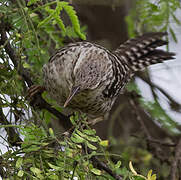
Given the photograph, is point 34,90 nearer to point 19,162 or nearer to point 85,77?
point 85,77

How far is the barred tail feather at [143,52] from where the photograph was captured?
9.62ft

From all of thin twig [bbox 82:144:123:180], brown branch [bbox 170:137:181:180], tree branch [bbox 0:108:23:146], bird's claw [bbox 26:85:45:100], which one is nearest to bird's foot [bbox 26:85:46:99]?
bird's claw [bbox 26:85:45:100]

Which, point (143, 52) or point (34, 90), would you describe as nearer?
point (34, 90)

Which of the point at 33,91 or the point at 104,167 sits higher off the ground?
the point at 33,91

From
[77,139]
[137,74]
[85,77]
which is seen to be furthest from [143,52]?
[77,139]

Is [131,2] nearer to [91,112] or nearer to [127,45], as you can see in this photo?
[127,45]

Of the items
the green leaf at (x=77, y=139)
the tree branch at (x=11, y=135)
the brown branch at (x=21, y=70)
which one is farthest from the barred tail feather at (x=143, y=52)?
the green leaf at (x=77, y=139)

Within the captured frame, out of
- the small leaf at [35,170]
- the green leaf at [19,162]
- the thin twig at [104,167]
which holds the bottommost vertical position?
the thin twig at [104,167]

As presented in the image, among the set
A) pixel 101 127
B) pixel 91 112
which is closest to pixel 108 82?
pixel 91 112

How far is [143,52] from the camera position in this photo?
306 centimetres

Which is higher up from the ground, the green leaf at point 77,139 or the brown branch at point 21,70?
the brown branch at point 21,70

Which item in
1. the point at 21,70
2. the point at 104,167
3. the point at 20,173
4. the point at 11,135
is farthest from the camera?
the point at 21,70

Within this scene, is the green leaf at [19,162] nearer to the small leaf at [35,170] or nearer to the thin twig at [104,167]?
the small leaf at [35,170]

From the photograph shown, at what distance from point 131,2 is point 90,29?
58cm
